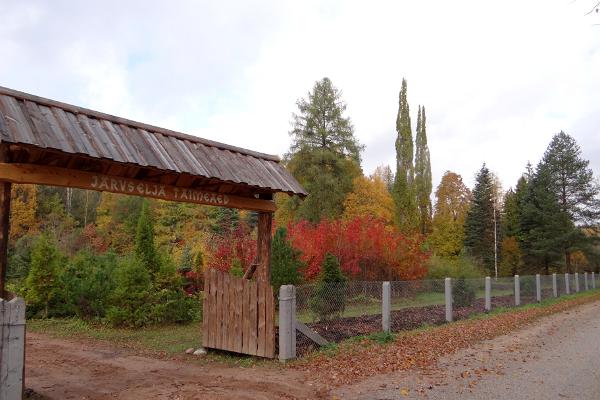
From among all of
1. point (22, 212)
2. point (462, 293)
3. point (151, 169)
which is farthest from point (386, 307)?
point (22, 212)

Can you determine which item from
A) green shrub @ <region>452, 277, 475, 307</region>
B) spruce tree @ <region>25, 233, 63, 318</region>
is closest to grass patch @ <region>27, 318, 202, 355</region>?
spruce tree @ <region>25, 233, 63, 318</region>

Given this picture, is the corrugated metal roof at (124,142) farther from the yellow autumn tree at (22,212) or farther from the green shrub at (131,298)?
the yellow autumn tree at (22,212)

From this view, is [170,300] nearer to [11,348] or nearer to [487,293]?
[11,348]

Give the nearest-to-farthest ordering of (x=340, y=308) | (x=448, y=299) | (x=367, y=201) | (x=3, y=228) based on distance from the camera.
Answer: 1. (x=3, y=228)
2. (x=340, y=308)
3. (x=448, y=299)
4. (x=367, y=201)

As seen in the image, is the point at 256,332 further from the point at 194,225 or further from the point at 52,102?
the point at 194,225

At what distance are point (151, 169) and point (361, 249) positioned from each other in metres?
16.2

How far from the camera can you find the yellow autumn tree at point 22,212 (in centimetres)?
3944

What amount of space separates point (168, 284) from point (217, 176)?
903 cm

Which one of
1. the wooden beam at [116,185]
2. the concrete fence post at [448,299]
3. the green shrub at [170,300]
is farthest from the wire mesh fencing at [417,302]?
the green shrub at [170,300]

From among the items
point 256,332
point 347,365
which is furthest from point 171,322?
point 347,365

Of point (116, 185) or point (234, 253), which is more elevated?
point (116, 185)

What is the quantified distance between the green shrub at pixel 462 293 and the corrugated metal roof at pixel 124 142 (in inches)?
367

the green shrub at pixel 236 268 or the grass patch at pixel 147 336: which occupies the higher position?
the green shrub at pixel 236 268

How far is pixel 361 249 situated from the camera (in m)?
23.0
